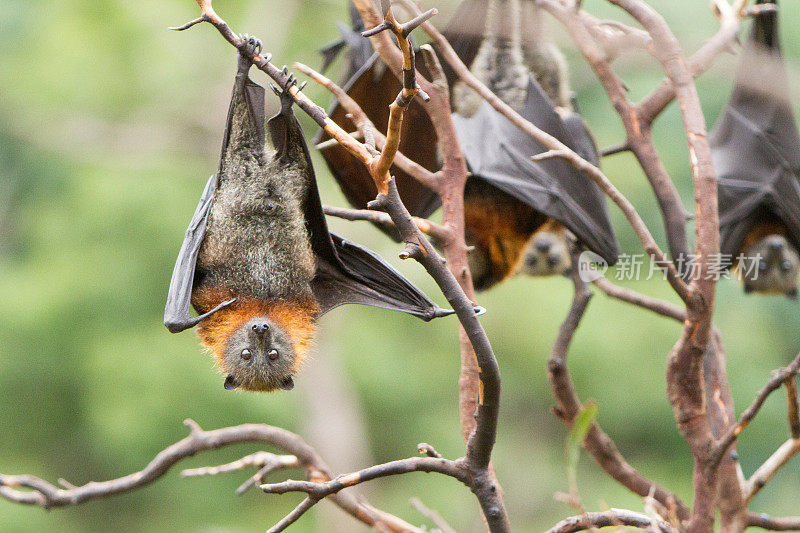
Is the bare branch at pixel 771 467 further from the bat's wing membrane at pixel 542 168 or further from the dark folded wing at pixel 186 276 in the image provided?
the dark folded wing at pixel 186 276

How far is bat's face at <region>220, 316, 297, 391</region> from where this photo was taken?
3014 mm

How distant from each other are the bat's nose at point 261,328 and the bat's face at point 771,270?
390 cm

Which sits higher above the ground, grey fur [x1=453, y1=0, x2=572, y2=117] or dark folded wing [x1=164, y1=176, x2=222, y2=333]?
grey fur [x1=453, y1=0, x2=572, y2=117]

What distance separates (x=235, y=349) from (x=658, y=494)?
1.80 metres

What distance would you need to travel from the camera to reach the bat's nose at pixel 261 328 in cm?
299

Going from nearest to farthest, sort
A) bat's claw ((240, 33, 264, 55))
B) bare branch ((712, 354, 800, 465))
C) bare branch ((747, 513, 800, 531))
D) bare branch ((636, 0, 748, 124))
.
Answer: bat's claw ((240, 33, 264, 55)) → bare branch ((712, 354, 800, 465)) → bare branch ((747, 513, 800, 531)) → bare branch ((636, 0, 748, 124))

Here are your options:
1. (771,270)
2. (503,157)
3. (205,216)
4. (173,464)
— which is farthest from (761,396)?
(771,270)

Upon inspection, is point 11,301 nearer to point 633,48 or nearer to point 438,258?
point 633,48

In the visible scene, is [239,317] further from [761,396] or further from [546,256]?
[546,256]

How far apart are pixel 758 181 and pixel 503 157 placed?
217cm

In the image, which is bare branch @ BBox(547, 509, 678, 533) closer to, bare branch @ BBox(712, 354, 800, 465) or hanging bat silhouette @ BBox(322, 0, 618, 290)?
bare branch @ BBox(712, 354, 800, 465)

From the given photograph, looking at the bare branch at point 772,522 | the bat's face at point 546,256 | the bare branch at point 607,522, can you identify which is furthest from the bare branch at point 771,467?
the bat's face at point 546,256

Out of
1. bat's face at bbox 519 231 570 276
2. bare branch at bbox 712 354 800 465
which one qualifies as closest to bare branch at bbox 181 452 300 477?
bare branch at bbox 712 354 800 465

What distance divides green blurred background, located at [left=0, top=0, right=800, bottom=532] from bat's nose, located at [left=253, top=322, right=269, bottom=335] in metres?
6.21
